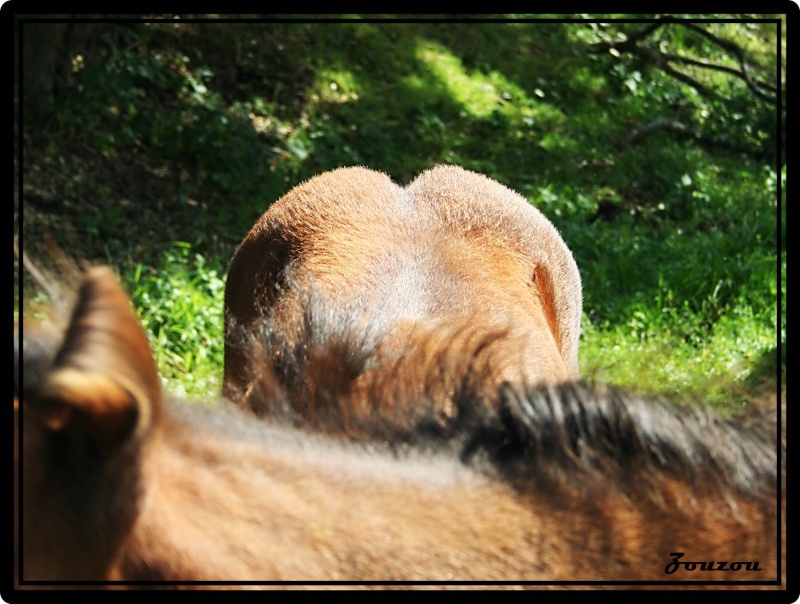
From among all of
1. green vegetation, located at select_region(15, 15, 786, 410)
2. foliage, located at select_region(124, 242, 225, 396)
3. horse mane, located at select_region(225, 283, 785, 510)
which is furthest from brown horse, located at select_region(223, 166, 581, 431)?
foliage, located at select_region(124, 242, 225, 396)


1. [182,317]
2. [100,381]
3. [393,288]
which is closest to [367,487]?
[100,381]

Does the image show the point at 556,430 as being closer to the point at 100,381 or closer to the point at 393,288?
the point at 100,381

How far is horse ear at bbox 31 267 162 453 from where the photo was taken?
Result: 3.67 ft

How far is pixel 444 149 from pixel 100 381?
6995 mm

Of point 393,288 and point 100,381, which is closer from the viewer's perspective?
point 100,381

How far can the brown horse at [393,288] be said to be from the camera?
1978 mm

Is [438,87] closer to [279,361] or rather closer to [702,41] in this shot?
[702,41]

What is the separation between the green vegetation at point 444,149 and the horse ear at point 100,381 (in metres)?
3.37

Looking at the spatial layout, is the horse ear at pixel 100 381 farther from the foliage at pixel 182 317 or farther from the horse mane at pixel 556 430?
the foliage at pixel 182 317

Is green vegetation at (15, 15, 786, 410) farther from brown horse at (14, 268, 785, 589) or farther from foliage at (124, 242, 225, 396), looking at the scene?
brown horse at (14, 268, 785, 589)

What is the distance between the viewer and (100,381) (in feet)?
3.69

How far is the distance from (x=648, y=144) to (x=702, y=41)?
1.86m
